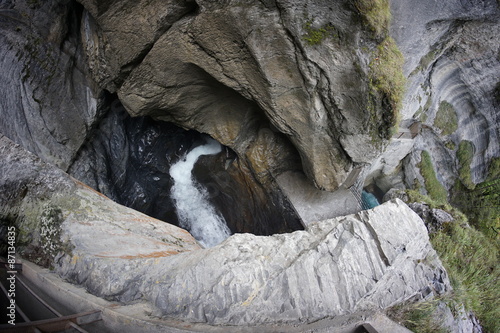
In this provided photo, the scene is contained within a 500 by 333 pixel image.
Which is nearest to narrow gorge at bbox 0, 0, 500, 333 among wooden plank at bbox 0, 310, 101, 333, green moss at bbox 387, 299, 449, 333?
green moss at bbox 387, 299, 449, 333

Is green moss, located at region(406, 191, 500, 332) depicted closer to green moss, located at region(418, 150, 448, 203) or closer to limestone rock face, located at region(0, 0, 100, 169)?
green moss, located at region(418, 150, 448, 203)

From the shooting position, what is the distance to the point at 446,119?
857 cm

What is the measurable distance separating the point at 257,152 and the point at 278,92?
284cm

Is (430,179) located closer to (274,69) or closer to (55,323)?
(274,69)

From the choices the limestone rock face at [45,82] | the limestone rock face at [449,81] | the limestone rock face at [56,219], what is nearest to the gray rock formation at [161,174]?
the limestone rock face at [45,82]

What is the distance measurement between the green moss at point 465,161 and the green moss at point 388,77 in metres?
5.24

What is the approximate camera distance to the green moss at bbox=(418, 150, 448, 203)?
920cm

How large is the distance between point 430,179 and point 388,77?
6.06m

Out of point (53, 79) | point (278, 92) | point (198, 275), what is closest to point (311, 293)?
point (198, 275)

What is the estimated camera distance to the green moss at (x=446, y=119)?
27.7 ft

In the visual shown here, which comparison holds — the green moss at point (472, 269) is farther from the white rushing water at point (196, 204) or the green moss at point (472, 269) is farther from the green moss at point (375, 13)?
the white rushing water at point (196, 204)

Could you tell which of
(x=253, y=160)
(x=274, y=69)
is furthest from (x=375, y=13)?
(x=253, y=160)

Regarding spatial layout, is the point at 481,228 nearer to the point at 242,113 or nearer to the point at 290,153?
the point at 290,153

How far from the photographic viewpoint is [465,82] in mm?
7668
